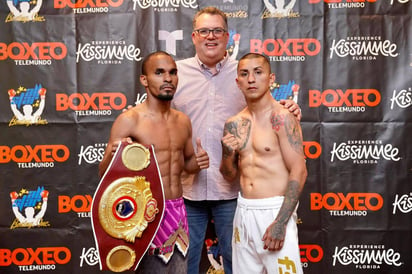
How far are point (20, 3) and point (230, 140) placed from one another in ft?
7.17

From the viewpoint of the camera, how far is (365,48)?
11.1ft

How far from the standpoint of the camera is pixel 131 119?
2.19m

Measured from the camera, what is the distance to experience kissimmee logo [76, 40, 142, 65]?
11.1 ft

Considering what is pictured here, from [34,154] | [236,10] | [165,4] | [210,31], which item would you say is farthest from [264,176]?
[34,154]

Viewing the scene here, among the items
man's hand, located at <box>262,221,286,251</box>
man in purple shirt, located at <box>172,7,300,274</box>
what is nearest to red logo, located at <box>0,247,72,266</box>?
man in purple shirt, located at <box>172,7,300,274</box>

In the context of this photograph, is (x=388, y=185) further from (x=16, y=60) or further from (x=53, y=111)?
(x=16, y=60)

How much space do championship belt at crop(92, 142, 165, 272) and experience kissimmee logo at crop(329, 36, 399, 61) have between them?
198 centimetres

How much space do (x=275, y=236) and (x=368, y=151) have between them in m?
1.62

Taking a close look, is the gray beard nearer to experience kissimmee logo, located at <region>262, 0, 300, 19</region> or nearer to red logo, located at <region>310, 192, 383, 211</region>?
experience kissimmee logo, located at <region>262, 0, 300, 19</region>

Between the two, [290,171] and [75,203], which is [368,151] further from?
[75,203]

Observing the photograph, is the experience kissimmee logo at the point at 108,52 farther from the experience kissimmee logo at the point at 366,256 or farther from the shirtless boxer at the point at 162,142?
the experience kissimmee logo at the point at 366,256

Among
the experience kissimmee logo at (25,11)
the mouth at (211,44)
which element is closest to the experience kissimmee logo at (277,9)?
the mouth at (211,44)

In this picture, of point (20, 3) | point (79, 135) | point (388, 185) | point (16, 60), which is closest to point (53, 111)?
point (79, 135)

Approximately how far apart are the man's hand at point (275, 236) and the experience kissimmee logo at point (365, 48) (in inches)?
69.1
